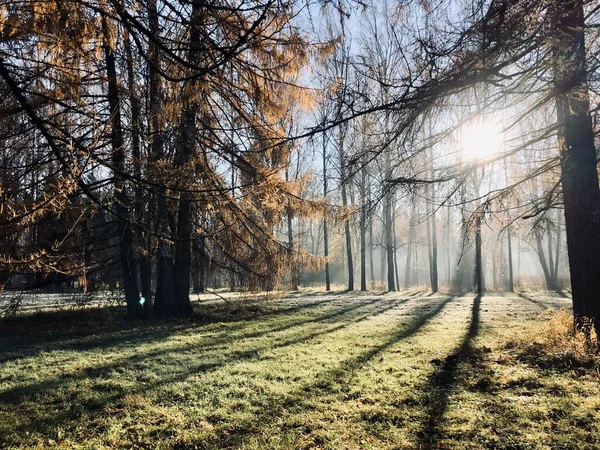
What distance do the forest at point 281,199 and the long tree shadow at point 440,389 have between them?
0.12 ft

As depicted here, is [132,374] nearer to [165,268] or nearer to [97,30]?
[97,30]

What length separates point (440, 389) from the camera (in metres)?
5.09

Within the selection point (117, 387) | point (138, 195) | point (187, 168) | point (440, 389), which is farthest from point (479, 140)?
point (138, 195)

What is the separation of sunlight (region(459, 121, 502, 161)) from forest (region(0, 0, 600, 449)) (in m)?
0.05

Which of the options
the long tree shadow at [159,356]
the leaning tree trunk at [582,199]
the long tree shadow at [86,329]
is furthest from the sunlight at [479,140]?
the long tree shadow at [86,329]

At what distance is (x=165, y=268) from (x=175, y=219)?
2257mm

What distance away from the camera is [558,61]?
4277 mm

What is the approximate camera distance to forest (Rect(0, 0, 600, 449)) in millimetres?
3672

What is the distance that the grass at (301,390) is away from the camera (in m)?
3.80

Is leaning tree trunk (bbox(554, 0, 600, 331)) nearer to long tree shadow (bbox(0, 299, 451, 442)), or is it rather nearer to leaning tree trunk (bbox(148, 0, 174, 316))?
long tree shadow (bbox(0, 299, 451, 442))

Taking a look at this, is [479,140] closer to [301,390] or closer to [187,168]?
[301,390]

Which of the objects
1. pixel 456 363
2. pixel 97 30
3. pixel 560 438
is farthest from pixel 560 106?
pixel 97 30

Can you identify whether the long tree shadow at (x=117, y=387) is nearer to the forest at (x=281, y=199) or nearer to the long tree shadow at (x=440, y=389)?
the forest at (x=281, y=199)

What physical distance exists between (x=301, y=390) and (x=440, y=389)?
1.75 meters
